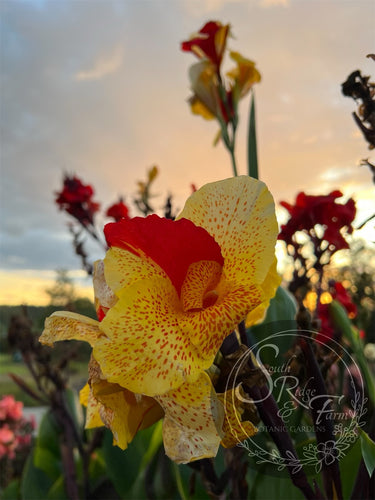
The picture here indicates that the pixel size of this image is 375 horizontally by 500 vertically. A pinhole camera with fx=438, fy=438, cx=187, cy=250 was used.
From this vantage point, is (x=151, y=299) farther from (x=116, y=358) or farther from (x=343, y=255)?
(x=343, y=255)

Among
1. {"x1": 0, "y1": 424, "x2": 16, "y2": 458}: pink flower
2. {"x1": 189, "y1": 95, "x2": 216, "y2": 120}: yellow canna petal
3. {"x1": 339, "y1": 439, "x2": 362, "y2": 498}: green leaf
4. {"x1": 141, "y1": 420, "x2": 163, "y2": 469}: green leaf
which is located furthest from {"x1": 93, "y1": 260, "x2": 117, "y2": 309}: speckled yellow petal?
{"x1": 0, "y1": 424, "x2": 16, "y2": 458}: pink flower

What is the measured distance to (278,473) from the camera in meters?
0.31

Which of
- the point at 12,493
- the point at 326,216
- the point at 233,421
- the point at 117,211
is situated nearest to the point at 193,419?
the point at 233,421

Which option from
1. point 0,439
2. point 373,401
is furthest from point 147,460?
point 0,439

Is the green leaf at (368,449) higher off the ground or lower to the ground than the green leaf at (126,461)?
higher

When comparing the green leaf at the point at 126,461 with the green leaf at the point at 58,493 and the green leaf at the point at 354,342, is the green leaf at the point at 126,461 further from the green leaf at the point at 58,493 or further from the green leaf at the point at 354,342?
the green leaf at the point at 354,342

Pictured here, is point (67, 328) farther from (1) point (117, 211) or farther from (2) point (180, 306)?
(1) point (117, 211)

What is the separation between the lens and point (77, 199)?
2.55 feet

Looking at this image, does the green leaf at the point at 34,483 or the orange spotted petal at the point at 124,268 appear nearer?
the orange spotted petal at the point at 124,268

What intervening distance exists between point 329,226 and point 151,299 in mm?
291

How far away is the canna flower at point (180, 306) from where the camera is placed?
0.19 meters

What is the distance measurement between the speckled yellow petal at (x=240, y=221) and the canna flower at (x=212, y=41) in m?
0.45

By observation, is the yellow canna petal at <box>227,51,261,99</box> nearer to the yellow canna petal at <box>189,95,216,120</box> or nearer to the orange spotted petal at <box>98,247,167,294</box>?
the yellow canna petal at <box>189,95,216,120</box>

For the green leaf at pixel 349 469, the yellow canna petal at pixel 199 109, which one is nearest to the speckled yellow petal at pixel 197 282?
the green leaf at pixel 349 469
